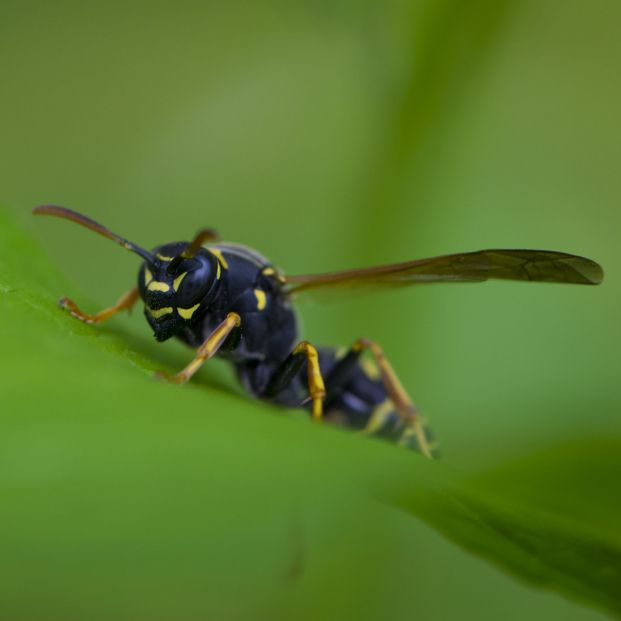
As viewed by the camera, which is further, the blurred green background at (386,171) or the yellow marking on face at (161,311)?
Result: the blurred green background at (386,171)

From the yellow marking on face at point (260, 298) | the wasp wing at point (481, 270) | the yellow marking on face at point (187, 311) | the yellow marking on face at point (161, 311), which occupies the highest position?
the wasp wing at point (481, 270)

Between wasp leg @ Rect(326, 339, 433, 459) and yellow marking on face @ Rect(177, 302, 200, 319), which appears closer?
yellow marking on face @ Rect(177, 302, 200, 319)

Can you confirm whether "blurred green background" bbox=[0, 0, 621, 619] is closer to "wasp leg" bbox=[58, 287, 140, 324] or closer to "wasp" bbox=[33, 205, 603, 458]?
"wasp leg" bbox=[58, 287, 140, 324]

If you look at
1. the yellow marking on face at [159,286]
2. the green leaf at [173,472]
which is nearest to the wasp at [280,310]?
the yellow marking on face at [159,286]

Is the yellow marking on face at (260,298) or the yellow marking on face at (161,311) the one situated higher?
the yellow marking on face at (260,298)

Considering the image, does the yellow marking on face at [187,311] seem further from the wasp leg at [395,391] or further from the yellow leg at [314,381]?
the wasp leg at [395,391]

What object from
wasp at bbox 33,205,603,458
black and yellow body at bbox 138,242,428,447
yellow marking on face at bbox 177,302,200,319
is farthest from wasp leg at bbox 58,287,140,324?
yellow marking on face at bbox 177,302,200,319

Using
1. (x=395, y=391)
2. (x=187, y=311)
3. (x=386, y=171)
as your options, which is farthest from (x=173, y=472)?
(x=386, y=171)

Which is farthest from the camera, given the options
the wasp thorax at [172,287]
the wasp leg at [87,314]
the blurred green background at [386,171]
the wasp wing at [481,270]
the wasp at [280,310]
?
the blurred green background at [386,171]

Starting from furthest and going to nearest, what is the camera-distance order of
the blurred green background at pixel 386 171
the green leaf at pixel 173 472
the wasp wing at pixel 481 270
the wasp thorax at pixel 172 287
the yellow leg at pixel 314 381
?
the blurred green background at pixel 386 171
the wasp thorax at pixel 172 287
the yellow leg at pixel 314 381
the wasp wing at pixel 481 270
the green leaf at pixel 173 472
